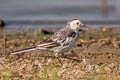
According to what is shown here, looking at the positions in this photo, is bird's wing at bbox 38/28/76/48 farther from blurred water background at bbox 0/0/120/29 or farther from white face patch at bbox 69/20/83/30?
blurred water background at bbox 0/0/120/29

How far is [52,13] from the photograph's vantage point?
19766 millimetres

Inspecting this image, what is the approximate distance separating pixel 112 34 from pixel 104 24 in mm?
2235

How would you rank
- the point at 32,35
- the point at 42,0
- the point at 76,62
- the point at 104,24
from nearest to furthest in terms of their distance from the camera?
the point at 76,62
the point at 32,35
the point at 104,24
the point at 42,0

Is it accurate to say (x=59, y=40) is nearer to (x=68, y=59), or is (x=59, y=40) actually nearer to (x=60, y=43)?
(x=60, y=43)

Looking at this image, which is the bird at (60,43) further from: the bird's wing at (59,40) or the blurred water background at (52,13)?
the blurred water background at (52,13)

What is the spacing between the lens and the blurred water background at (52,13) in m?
18.1

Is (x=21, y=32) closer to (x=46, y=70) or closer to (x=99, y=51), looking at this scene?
(x=99, y=51)

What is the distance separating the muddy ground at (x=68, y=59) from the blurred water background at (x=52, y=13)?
1773 mm

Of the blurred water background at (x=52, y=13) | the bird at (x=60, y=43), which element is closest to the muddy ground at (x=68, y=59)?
the bird at (x=60, y=43)

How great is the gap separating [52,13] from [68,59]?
773cm

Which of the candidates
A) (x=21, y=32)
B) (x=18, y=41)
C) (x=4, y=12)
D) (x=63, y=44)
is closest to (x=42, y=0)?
(x=4, y=12)

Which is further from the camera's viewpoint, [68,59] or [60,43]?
[68,59]

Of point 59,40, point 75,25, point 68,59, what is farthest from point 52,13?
point 59,40

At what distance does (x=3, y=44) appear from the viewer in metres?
13.8
